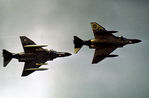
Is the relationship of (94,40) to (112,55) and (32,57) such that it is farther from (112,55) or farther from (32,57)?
(32,57)

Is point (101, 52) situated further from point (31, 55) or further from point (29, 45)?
point (29, 45)

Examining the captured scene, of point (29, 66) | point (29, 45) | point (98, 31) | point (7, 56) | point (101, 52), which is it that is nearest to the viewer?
point (7, 56)

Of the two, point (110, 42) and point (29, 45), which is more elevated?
point (29, 45)

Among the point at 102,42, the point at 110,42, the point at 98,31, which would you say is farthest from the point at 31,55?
the point at 110,42

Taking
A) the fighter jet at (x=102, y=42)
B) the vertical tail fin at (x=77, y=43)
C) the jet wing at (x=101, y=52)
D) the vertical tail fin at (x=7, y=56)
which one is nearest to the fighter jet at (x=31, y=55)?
the vertical tail fin at (x=7, y=56)

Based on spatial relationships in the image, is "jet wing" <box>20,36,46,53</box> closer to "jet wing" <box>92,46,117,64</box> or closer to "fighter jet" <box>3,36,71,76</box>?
"fighter jet" <box>3,36,71,76</box>

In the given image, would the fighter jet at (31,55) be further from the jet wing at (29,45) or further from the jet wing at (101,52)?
the jet wing at (101,52)

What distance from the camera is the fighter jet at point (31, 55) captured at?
3185 inches

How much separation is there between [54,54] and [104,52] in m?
14.5

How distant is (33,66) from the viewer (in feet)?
278

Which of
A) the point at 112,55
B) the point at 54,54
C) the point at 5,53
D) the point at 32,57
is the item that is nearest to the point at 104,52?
the point at 112,55

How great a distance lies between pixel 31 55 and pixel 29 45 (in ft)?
9.45

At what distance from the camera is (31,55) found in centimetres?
8269

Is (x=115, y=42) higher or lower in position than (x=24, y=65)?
higher
